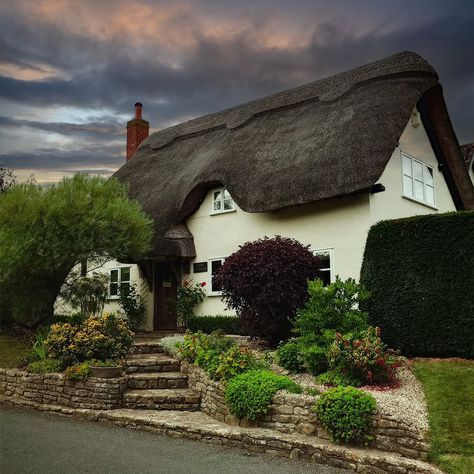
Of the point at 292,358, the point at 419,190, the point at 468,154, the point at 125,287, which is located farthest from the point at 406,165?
the point at 125,287

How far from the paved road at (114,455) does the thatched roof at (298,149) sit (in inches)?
320

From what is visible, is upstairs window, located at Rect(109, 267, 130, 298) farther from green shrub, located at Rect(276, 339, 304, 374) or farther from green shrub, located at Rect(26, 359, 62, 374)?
green shrub, located at Rect(276, 339, 304, 374)

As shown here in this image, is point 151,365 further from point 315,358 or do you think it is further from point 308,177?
point 308,177

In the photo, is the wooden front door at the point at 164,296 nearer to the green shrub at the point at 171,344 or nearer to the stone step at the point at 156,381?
the green shrub at the point at 171,344

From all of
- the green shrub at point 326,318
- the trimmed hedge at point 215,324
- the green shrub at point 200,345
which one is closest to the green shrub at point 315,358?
the green shrub at point 326,318

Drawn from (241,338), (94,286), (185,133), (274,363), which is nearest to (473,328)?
(274,363)

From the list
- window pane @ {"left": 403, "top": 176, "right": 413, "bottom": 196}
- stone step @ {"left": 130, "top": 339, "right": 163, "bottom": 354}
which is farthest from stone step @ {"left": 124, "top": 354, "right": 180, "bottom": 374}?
window pane @ {"left": 403, "top": 176, "right": 413, "bottom": 196}

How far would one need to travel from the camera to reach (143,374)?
11.7m

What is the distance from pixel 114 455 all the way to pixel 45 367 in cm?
474

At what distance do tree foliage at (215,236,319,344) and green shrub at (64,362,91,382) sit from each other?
3.79 meters

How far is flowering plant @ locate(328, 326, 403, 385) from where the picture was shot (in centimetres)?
902

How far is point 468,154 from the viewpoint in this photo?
73.6 feet

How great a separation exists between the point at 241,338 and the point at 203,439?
6009 mm

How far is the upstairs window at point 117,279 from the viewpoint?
20.9 meters
